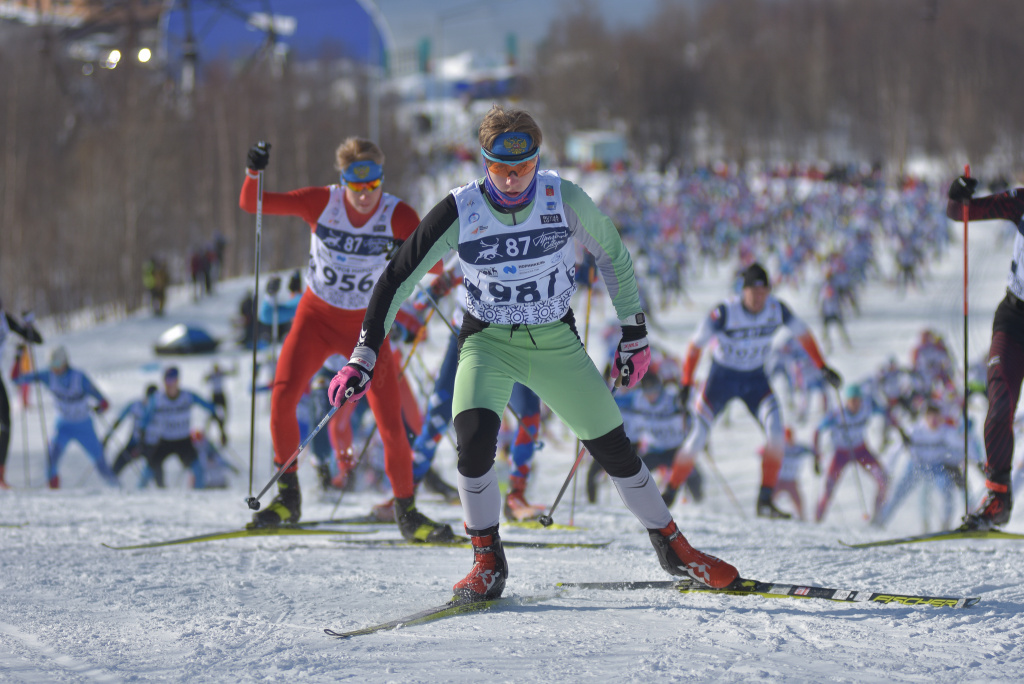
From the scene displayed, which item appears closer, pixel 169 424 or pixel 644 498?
pixel 644 498

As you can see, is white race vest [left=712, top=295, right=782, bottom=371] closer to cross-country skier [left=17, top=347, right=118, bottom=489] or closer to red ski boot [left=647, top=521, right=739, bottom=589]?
red ski boot [left=647, top=521, right=739, bottom=589]

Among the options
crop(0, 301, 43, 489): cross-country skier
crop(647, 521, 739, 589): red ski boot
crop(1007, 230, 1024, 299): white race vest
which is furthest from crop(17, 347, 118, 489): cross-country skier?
crop(1007, 230, 1024, 299): white race vest

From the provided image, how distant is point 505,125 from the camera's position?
3.01 m

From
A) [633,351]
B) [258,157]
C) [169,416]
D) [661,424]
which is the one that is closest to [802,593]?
[633,351]

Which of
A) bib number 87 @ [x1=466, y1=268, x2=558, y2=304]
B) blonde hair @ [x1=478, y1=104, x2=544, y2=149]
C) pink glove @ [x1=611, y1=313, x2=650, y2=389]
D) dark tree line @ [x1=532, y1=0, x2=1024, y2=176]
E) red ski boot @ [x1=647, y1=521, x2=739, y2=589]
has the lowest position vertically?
red ski boot @ [x1=647, y1=521, x2=739, y2=589]

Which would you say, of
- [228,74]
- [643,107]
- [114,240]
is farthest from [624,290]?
[643,107]

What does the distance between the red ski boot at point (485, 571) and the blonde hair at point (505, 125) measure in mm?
1262

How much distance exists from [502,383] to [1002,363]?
2.35 metres

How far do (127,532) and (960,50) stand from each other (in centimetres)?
5836

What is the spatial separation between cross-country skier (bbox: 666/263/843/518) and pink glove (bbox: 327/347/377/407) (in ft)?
10.9

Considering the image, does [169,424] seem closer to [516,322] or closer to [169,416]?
[169,416]

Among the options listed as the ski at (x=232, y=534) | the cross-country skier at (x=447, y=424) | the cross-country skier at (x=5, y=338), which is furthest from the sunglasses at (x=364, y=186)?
the cross-country skier at (x=5, y=338)

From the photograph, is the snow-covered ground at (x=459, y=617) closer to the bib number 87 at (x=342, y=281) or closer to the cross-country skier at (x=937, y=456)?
the bib number 87 at (x=342, y=281)

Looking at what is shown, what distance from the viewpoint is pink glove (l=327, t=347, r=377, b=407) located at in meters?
3.04
